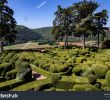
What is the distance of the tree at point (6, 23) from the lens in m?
45.1

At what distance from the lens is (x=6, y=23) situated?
46.3 metres

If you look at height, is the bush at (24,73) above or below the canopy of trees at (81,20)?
below

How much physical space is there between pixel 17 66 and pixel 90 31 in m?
29.6

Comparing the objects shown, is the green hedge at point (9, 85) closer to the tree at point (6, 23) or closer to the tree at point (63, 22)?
the tree at point (6, 23)

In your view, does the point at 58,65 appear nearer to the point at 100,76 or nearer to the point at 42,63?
the point at 42,63

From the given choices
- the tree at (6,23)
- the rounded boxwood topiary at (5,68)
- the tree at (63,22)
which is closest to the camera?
the rounded boxwood topiary at (5,68)

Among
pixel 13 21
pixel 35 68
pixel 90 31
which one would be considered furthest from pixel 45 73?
pixel 90 31

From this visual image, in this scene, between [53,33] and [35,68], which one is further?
[53,33]

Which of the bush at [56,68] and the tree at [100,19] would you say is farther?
the tree at [100,19]

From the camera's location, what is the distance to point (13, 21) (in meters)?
46.5

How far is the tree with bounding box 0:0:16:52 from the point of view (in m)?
45.1

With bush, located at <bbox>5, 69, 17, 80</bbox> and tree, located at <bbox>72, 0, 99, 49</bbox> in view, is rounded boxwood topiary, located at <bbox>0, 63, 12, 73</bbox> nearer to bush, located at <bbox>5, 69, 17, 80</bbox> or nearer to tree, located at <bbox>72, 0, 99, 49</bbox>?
bush, located at <bbox>5, 69, 17, 80</bbox>

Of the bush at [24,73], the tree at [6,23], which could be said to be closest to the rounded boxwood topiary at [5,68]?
the bush at [24,73]

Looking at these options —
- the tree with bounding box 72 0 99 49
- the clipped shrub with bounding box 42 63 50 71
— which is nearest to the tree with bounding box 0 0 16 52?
the tree with bounding box 72 0 99 49
